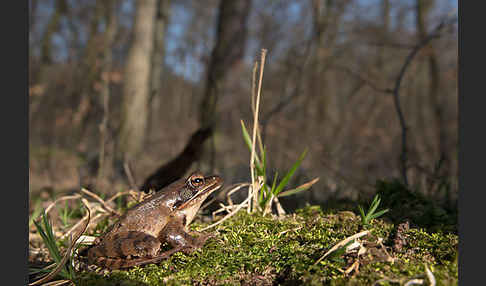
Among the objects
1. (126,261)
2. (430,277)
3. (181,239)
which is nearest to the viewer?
(430,277)

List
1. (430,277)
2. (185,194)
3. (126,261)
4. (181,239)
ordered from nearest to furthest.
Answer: (430,277) → (126,261) → (181,239) → (185,194)

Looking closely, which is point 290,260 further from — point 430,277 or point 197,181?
point 197,181

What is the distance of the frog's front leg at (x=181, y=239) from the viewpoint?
1.82 meters

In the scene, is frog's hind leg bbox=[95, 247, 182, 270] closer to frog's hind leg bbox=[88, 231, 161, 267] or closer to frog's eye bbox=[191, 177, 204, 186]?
frog's hind leg bbox=[88, 231, 161, 267]

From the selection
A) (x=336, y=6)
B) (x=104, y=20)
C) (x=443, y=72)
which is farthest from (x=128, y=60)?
(x=443, y=72)

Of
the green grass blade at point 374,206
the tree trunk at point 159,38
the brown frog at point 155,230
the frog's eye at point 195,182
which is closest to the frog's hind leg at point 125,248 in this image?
the brown frog at point 155,230

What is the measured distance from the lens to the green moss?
1437 mm

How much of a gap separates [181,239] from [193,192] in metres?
0.47

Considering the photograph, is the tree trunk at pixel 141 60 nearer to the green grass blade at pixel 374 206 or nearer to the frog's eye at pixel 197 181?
the frog's eye at pixel 197 181

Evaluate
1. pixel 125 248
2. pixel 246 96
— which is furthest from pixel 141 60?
pixel 125 248

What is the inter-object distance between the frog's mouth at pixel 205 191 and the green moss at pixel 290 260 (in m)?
0.36

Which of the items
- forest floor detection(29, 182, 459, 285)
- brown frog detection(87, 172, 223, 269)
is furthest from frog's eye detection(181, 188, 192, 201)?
forest floor detection(29, 182, 459, 285)

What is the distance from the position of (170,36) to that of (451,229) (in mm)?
18966

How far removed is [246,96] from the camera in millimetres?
9695
